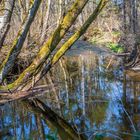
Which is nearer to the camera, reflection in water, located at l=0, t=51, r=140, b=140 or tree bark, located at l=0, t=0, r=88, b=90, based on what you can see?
reflection in water, located at l=0, t=51, r=140, b=140

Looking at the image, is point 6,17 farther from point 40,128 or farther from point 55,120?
point 55,120

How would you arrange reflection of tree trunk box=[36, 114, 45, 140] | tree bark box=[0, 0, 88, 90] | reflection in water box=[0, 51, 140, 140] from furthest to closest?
tree bark box=[0, 0, 88, 90] → reflection in water box=[0, 51, 140, 140] → reflection of tree trunk box=[36, 114, 45, 140]

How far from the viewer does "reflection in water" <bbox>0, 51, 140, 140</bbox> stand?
18.9 ft

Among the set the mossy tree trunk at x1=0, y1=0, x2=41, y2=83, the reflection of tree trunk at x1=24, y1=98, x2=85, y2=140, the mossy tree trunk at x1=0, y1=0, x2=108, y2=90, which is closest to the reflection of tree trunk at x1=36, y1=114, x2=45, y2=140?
the reflection of tree trunk at x1=24, y1=98, x2=85, y2=140

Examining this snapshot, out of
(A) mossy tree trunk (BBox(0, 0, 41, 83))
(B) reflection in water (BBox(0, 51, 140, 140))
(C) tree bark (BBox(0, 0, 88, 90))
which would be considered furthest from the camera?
(C) tree bark (BBox(0, 0, 88, 90))

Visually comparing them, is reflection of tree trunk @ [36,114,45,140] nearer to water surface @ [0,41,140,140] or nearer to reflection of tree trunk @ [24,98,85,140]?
water surface @ [0,41,140,140]

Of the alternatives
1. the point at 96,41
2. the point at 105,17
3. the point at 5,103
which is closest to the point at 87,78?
the point at 5,103

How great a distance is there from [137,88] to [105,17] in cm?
1888

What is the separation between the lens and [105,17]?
2728 centimetres

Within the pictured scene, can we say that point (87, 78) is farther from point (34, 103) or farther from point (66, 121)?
point (66, 121)

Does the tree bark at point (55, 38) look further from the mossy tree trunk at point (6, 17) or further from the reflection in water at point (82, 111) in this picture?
the reflection in water at point (82, 111)

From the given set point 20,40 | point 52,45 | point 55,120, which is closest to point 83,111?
point 55,120

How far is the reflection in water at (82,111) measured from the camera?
18.9 ft

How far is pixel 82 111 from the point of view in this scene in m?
6.94
